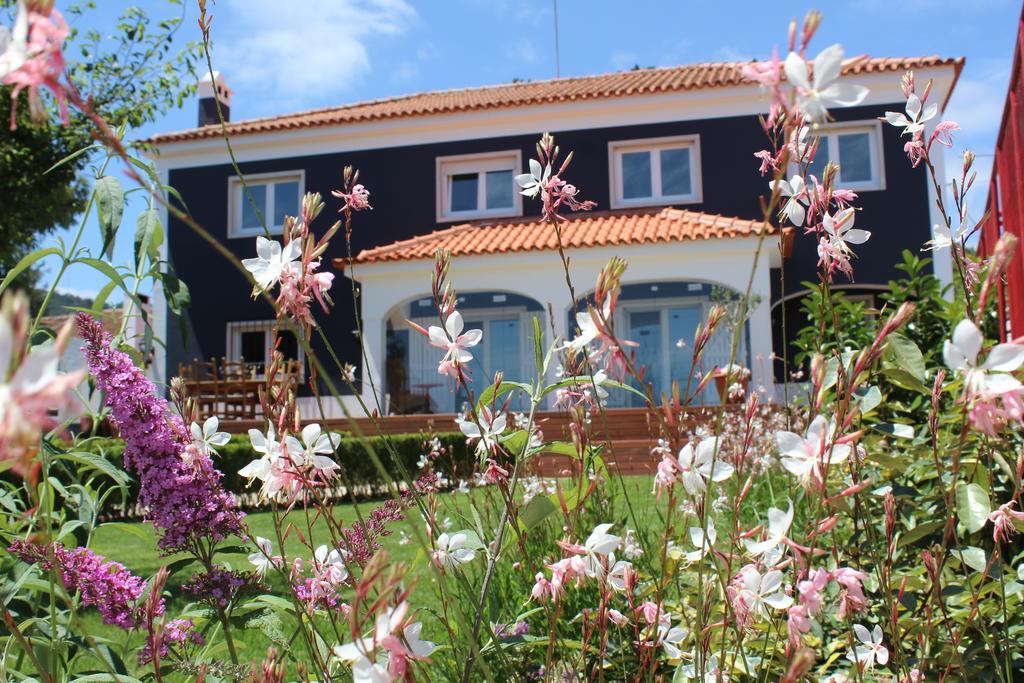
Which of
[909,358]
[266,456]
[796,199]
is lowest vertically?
[266,456]

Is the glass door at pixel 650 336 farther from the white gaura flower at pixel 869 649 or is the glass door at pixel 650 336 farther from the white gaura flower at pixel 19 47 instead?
the white gaura flower at pixel 19 47

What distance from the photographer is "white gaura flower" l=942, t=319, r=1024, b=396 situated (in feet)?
2.16

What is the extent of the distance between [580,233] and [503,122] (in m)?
2.83

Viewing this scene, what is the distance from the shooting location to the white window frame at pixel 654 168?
13.5 metres

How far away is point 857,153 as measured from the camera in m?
12.8

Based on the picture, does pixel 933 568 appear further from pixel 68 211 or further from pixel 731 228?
pixel 68 211

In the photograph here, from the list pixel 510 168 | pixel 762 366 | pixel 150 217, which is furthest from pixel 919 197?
pixel 150 217

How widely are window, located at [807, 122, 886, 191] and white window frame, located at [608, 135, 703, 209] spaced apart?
1.86 m

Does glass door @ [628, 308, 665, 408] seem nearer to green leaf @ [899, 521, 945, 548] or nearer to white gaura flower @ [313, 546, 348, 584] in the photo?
green leaf @ [899, 521, 945, 548]

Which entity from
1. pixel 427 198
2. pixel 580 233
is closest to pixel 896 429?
pixel 580 233

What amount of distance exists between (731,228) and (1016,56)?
8799 mm

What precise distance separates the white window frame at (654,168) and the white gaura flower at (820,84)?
13.3 metres

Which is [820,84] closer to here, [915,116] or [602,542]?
[602,542]

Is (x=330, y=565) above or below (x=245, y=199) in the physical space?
below
